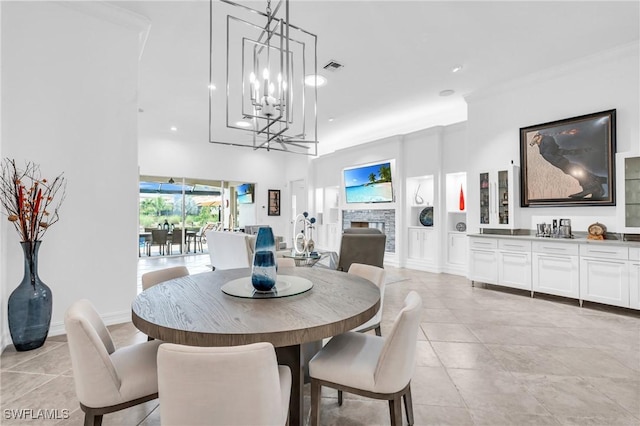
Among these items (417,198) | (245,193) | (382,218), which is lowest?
(382,218)

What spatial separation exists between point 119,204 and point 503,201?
4959 millimetres

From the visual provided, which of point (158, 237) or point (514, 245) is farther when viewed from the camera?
point (158, 237)

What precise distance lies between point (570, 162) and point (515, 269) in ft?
5.16

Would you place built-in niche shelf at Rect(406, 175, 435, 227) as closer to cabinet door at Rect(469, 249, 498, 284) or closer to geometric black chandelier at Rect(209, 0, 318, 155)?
cabinet door at Rect(469, 249, 498, 284)

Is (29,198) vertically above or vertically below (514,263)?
above

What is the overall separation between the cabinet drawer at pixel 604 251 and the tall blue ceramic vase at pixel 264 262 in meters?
3.94

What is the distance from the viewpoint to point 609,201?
12.3 ft

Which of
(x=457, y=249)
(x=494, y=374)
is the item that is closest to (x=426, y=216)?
(x=457, y=249)

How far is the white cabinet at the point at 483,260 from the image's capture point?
14.9 feet

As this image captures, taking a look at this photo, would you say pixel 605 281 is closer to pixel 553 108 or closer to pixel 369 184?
pixel 553 108

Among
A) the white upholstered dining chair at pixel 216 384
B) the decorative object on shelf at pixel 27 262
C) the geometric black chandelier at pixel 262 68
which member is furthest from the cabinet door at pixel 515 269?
the decorative object on shelf at pixel 27 262

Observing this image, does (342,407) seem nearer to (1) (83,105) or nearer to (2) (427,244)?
(1) (83,105)

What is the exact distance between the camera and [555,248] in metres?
3.93

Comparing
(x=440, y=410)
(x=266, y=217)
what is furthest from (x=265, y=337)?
(x=266, y=217)
